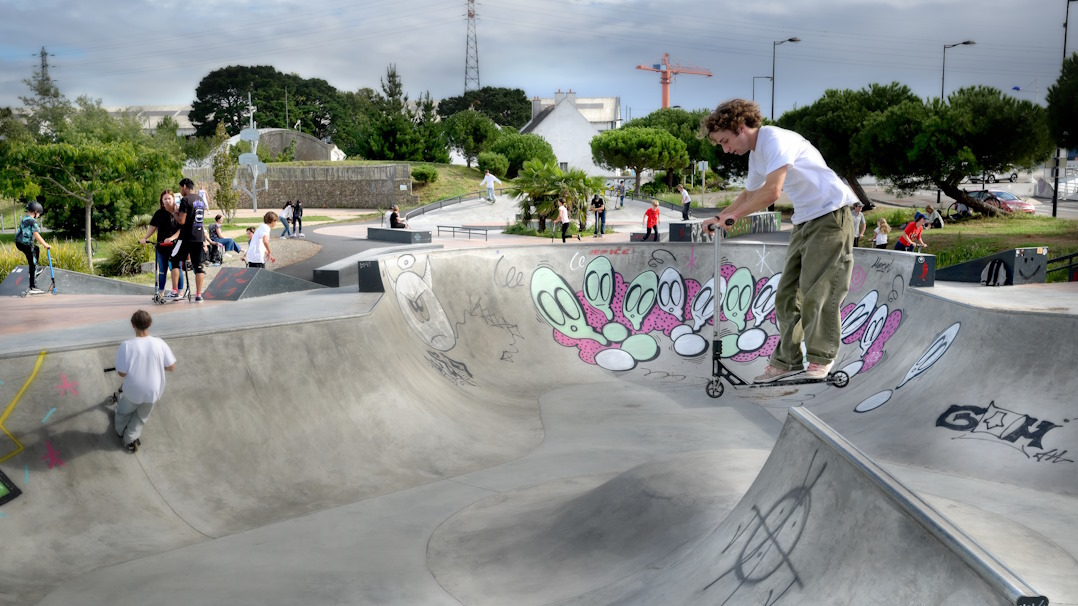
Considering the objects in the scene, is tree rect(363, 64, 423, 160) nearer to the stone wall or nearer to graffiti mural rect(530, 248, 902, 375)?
the stone wall

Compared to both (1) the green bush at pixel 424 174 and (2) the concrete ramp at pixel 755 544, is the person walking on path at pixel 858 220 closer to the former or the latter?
(2) the concrete ramp at pixel 755 544

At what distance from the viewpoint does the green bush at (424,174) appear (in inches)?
2048

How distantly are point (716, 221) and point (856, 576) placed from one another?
262 centimetres

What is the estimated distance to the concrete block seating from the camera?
22812mm

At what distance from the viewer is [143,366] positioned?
6879mm

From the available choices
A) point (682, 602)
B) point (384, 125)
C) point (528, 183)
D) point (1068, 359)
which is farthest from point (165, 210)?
point (384, 125)

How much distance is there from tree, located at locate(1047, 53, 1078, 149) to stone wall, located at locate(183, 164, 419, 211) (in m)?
35.6

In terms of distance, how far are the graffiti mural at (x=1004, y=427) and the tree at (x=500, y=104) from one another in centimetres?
10445

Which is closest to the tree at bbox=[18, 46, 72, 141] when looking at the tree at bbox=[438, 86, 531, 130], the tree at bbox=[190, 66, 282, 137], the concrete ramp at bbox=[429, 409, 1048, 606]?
the tree at bbox=[190, 66, 282, 137]

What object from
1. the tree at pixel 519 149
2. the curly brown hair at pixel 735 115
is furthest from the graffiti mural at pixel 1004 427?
the tree at pixel 519 149

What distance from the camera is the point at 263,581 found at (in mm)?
5996

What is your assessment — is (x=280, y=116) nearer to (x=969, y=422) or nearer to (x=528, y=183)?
(x=528, y=183)

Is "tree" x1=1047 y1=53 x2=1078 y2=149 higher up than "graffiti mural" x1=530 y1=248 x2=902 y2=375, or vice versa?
"tree" x1=1047 y1=53 x2=1078 y2=149

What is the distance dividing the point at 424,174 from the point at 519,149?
337 inches
